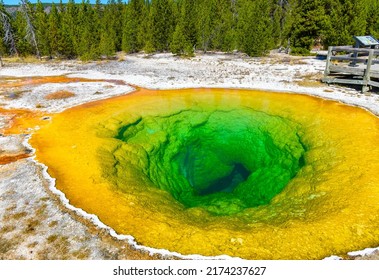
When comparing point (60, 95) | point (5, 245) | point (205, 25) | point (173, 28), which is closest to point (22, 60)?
point (173, 28)

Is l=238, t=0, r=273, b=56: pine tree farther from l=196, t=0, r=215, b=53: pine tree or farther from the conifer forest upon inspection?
l=196, t=0, r=215, b=53: pine tree

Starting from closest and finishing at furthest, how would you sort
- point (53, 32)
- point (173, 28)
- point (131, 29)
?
point (53, 32) < point (173, 28) < point (131, 29)

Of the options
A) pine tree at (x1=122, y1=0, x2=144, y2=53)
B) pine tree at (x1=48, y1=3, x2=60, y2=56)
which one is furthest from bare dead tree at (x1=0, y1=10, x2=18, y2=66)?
pine tree at (x1=122, y1=0, x2=144, y2=53)

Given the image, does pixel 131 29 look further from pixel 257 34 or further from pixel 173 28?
pixel 257 34

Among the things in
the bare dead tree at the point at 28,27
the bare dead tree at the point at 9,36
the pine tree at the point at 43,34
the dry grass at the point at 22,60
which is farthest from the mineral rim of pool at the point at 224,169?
the pine tree at the point at 43,34

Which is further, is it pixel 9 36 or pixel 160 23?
pixel 160 23

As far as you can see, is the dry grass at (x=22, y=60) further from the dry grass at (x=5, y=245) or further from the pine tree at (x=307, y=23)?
the dry grass at (x=5, y=245)
